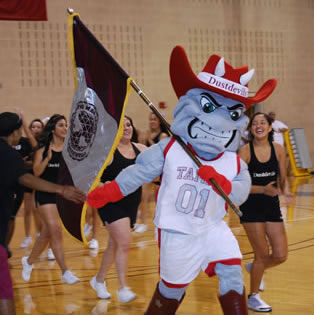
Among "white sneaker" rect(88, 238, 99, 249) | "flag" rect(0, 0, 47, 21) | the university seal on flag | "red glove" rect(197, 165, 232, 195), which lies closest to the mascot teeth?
"red glove" rect(197, 165, 232, 195)

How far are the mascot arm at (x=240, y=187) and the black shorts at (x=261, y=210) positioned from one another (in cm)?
112

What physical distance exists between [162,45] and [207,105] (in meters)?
11.9

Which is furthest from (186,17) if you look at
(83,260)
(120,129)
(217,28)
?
(120,129)

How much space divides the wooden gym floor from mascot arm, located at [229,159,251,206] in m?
1.45

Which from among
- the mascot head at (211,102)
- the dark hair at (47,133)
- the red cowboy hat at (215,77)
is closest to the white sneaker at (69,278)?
the dark hair at (47,133)

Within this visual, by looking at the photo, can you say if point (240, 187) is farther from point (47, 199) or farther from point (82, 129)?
point (47, 199)

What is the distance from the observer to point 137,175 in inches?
156

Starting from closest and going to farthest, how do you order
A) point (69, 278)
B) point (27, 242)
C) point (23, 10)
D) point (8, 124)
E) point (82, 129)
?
point (8, 124) < point (82, 129) < point (69, 278) < point (27, 242) < point (23, 10)

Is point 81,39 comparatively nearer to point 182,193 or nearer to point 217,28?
point 182,193

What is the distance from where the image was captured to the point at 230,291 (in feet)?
12.4

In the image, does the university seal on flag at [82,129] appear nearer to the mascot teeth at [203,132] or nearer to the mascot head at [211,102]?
the mascot head at [211,102]

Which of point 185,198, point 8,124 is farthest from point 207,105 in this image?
point 8,124

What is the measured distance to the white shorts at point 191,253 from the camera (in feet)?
12.4

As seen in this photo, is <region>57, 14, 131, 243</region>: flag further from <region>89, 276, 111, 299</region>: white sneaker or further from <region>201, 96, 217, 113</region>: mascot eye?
<region>89, 276, 111, 299</region>: white sneaker
